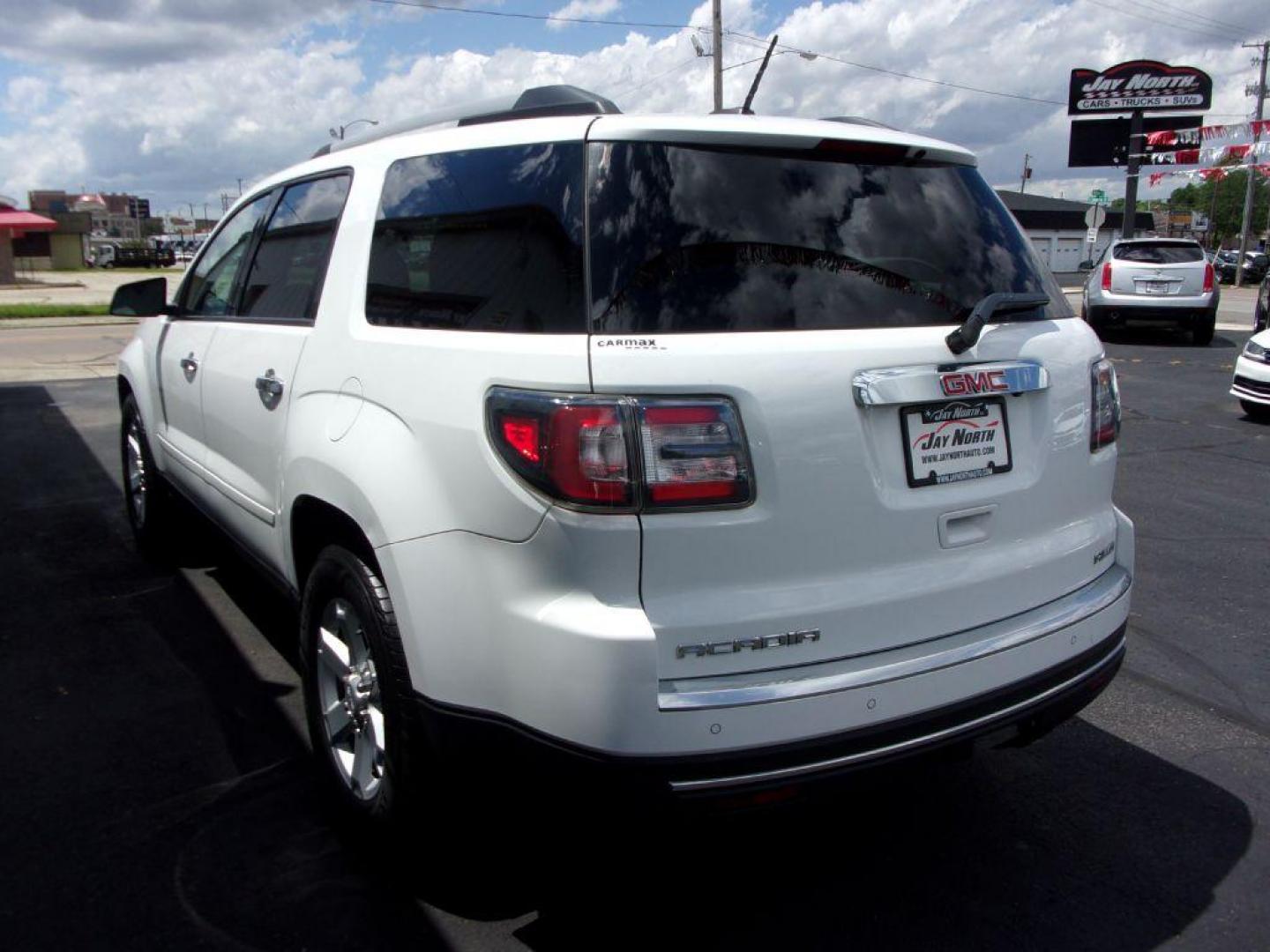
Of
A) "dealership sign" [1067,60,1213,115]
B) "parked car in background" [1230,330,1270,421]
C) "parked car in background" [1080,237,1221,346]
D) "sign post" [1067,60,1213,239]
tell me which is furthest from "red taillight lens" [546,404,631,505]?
"dealership sign" [1067,60,1213,115]

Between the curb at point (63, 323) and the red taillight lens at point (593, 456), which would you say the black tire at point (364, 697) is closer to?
the red taillight lens at point (593, 456)

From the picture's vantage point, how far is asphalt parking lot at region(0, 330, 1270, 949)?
2.55 metres

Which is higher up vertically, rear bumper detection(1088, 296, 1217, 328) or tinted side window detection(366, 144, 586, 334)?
tinted side window detection(366, 144, 586, 334)

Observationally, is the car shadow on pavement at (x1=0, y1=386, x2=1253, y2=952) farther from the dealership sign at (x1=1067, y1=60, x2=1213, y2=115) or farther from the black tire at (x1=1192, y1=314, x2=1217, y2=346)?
the dealership sign at (x1=1067, y1=60, x2=1213, y2=115)

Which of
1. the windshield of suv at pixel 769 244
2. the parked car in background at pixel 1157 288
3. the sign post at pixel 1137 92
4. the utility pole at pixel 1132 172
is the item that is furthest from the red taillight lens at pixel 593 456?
the sign post at pixel 1137 92

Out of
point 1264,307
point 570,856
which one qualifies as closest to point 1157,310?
point 1264,307

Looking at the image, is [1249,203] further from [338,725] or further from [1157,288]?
[338,725]

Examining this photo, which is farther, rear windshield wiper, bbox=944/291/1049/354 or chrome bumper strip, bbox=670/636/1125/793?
rear windshield wiper, bbox=944/291/1049/354

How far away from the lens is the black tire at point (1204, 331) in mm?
16859

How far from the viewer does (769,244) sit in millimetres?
2328

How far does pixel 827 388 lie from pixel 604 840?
1044 mm

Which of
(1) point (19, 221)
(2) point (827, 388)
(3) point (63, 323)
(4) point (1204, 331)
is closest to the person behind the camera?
(2) point (827, 388)

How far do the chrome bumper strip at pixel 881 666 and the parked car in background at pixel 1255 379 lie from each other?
331 inches

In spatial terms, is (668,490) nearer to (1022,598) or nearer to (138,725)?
(1022,598)
